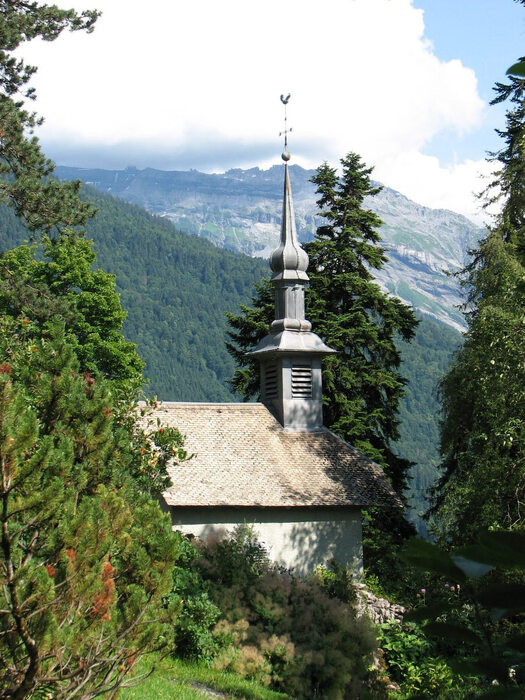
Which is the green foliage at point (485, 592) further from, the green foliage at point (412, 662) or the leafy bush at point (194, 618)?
the green foliage at point (412, 662)

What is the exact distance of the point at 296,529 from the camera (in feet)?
67.0

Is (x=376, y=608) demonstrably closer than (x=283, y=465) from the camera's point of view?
Yes

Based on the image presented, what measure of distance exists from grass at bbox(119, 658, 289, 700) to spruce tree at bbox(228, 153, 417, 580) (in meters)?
12.7

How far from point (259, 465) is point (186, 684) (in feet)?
34.3

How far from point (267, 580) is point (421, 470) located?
521 ft

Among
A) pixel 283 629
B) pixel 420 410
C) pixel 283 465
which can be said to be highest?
pixel 283 465

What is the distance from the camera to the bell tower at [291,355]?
2325 cm

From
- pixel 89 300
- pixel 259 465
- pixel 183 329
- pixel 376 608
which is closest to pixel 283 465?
pixel 259 465

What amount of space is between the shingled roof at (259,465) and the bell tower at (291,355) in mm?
523

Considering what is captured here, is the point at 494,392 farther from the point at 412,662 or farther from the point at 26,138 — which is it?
the point at 26,138

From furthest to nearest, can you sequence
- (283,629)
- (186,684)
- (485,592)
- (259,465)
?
(259,465), (283,629), (186,684), (485,592)

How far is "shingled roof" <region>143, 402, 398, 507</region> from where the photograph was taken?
2000cm

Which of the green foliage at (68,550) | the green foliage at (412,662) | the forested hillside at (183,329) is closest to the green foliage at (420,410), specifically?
the forested hillside at (183,329)

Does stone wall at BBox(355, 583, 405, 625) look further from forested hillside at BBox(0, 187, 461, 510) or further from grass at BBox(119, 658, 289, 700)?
forested hillside at BBox(0, 187, 461, 510)
